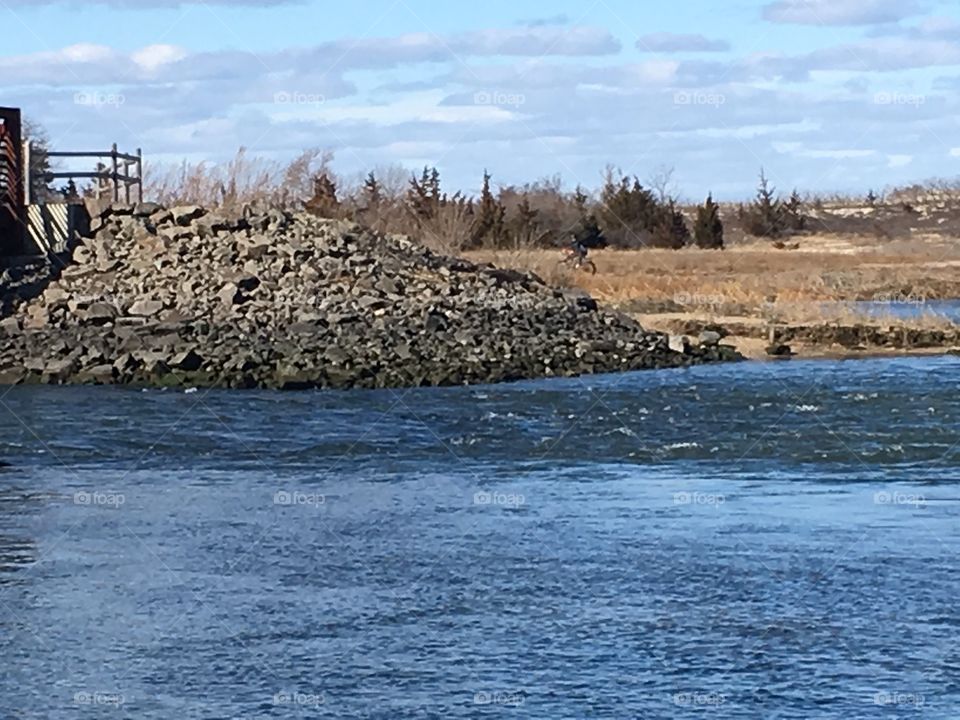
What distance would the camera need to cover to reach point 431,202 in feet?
217

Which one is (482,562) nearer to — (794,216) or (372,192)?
(372,192)

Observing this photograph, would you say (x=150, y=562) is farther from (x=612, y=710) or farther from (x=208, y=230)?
(x=208, y=230)

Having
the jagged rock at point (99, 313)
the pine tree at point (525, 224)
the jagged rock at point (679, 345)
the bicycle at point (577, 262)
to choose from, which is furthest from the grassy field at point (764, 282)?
the jagged rock at point (99, 313)

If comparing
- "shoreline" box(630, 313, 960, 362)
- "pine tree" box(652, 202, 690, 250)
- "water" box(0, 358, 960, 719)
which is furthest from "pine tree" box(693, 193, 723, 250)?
"water" box(0, 358, 960, 719)

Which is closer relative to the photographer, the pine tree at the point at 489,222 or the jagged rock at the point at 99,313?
the jagged rock at the point at 99,313

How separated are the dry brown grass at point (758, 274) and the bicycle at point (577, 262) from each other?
0.34 metres

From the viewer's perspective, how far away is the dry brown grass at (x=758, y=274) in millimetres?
48844

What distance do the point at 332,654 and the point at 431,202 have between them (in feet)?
179

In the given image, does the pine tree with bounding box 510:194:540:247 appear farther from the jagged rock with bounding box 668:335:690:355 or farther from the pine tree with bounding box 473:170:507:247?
the jagged rock with bounding box 668:335:690:355

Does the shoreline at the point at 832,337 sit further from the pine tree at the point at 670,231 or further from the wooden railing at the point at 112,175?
the pine tree at the point at 670,231

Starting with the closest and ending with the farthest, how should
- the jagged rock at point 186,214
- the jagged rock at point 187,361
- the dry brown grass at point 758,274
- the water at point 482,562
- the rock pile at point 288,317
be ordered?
1. the water at point 482,562
2. the jagged rock at point 187,361
3. the rock pile at point 288,317
4. the jagged rock at point 186,214
5. the dry brown grass at point 758,274

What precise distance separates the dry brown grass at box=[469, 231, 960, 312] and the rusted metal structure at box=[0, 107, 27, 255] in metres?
15.5

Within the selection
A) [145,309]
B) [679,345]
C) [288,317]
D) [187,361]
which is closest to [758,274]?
[679,345]

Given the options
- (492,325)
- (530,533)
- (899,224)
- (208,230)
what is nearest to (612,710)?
(530,533)
